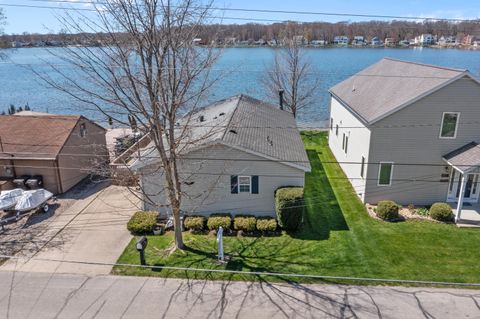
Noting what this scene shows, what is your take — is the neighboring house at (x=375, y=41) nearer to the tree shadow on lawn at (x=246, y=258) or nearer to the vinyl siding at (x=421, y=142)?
the vinyl siding at (x=421, y=142)

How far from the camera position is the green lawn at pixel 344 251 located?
13859 millimetres

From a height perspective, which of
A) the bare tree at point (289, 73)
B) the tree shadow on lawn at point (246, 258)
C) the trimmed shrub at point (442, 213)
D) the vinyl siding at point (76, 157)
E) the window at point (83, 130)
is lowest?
the tree shadow on lawn at point (246, 258)

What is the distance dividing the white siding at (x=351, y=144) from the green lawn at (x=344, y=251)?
2.60m

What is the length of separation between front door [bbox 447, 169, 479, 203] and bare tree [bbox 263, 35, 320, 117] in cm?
1737

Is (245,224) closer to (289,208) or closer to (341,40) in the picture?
(289,208)

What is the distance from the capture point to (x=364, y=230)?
55.5 feet

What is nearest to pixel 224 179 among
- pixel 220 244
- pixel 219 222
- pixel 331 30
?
pixel 219 222

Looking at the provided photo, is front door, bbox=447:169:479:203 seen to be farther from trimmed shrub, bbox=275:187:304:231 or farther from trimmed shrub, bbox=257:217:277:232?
trimmed shrub, bbox=257:217:277:232

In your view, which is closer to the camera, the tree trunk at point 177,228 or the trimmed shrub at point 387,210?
the tree trunk at point 177,228

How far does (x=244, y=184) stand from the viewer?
17.8m

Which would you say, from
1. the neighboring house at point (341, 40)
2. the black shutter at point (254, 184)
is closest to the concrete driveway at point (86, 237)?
the black shutter at point (254, 184)

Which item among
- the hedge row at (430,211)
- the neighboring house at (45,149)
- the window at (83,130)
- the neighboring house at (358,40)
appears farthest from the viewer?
the neighboring house at (358,40)

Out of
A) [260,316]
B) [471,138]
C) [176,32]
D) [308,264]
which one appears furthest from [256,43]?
[260,316]

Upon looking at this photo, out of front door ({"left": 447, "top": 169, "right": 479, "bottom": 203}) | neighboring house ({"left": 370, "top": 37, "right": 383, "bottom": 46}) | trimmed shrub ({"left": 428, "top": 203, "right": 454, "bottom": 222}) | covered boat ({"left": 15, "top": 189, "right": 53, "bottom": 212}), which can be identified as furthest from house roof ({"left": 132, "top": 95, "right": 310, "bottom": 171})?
neighboring house ({"left": 370, "top": 37, "right": 383, "bottom": 46})
